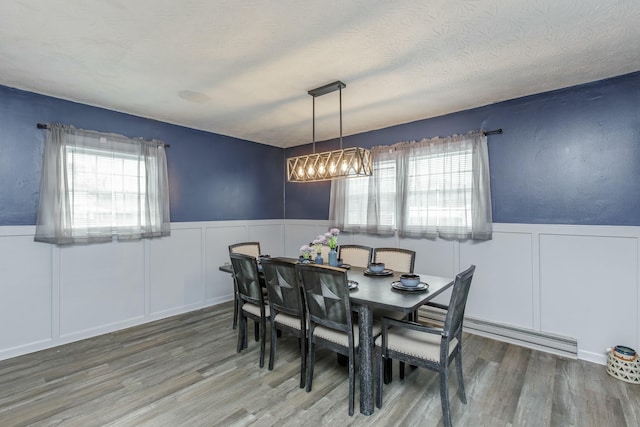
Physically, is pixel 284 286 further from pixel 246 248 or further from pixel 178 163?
pixel 178 163

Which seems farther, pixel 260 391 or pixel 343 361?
pixel 343 361

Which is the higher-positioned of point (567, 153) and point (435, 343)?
point (567, 153)

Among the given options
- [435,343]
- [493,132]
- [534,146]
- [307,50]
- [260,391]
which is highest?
[307,50]

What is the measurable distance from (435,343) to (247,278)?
165 centimetres

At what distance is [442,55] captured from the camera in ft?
7.64

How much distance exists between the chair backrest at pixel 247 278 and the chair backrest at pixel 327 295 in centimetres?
55

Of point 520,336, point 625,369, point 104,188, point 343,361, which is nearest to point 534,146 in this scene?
point 520,336

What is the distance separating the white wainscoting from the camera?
275 centimetres

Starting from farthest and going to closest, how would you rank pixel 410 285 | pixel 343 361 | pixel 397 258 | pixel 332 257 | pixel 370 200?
1. pixel 370 200
2. pixel 397 258
3. pixel 332 257
4. pixel 343 361
5. pixel 410 285

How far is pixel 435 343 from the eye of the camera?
6.78 feet

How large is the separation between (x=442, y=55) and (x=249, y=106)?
6.76 ft

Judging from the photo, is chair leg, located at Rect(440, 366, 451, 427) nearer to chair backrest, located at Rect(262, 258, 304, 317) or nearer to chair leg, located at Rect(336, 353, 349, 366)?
chair leg, located at Rect(336, 353, 349, 366)

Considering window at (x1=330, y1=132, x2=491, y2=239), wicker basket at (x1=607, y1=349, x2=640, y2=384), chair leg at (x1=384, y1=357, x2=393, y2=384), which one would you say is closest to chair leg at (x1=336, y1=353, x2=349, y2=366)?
chair leg at (x1=384, y1=357, x2=393, y2=384)

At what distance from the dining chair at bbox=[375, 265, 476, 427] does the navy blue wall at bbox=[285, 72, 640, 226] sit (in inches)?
64.6
